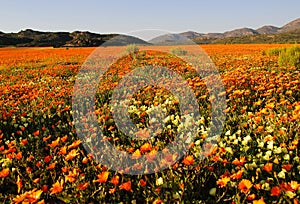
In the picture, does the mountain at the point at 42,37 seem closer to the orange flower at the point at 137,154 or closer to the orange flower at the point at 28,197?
the orange flower at the point at 137,154

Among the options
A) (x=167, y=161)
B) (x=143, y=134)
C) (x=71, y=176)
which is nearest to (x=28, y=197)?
(x=71, y=176)

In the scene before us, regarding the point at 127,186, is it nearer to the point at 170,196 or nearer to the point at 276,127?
the point at 170,196

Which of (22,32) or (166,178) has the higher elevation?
(22,32)

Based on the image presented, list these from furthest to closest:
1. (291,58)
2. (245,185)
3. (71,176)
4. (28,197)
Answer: (291,58)
(71,176)
(28,197)
(245,185)

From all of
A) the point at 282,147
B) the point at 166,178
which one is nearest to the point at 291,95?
the point at 282,147

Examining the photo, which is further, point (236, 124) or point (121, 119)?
point (121, 119)

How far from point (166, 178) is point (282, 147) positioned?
53.3 inches

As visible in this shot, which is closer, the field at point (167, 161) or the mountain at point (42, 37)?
the field at point (167, 161)

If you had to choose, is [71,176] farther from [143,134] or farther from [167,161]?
[143,134]

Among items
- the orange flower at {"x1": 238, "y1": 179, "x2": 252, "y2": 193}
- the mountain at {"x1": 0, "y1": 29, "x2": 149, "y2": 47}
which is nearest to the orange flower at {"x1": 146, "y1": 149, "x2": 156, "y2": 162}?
the orange flower at {"x1": 238, "y1": 179, "x2": 252, "y2": 193}

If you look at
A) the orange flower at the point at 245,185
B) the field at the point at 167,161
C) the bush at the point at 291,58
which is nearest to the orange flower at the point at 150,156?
the field at the point at 167,161

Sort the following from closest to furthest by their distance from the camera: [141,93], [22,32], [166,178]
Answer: [166,178] → [141,93] → [22,32]

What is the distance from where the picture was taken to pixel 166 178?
334 centimetres

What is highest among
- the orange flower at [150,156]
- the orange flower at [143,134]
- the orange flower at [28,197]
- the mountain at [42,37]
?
the mountain at [42,37]
